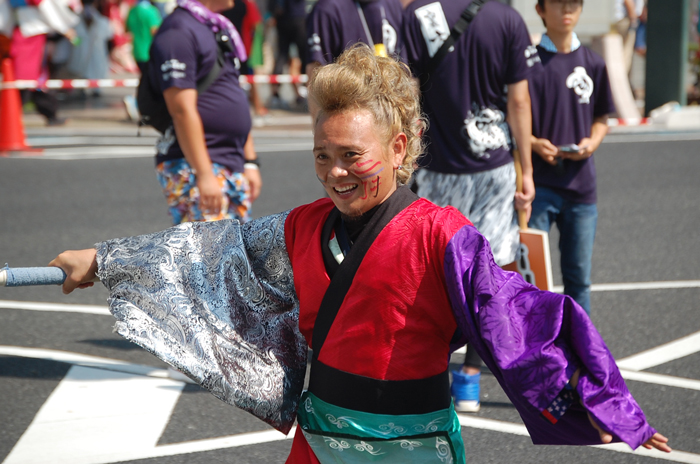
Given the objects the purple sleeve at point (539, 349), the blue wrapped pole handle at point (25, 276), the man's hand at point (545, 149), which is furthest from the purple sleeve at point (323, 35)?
the purple sleeve at point (539, 349)

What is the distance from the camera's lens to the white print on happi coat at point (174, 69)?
4066mm

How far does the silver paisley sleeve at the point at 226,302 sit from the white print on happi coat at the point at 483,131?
5.87ft

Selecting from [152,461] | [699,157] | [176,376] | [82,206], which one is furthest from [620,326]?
[699,157]

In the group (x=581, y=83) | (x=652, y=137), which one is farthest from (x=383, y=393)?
(x=652, y=137)

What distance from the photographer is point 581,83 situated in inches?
173

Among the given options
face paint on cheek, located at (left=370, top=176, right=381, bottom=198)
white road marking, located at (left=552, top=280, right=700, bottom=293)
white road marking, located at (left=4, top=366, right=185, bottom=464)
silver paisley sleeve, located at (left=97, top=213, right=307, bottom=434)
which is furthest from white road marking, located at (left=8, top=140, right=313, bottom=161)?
face paint on cheek, located at (left=370, top=176, right=381, bottom=198)

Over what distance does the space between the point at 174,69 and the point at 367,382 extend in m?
2.37

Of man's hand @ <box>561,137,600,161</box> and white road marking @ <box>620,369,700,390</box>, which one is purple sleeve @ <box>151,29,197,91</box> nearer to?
man's hand @ <box>561,137,600,161</box>

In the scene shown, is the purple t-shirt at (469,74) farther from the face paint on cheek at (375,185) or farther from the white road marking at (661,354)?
the face paint on cheek at (375,185)

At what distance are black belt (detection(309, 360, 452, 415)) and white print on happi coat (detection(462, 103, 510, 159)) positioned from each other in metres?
1.97

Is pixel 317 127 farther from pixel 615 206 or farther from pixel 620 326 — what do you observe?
pixel 615 206

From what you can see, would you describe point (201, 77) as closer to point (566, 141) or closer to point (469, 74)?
point (469, 74)

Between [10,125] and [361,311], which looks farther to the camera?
[10,125]

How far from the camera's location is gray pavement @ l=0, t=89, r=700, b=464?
372 centimetres
